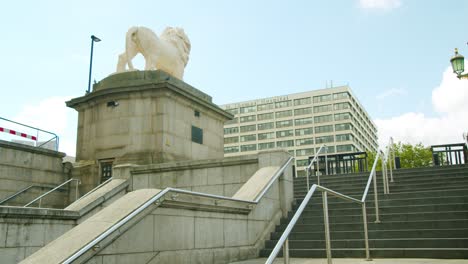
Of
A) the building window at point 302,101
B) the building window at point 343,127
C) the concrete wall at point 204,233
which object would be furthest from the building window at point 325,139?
the concrete wall at point 204,233

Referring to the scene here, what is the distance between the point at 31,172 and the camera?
1444 centimetres

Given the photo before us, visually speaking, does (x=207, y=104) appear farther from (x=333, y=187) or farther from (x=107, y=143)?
(x=333, y=187)

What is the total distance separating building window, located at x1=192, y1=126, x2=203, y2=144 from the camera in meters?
16.4

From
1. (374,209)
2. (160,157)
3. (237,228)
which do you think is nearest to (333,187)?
(374,209)

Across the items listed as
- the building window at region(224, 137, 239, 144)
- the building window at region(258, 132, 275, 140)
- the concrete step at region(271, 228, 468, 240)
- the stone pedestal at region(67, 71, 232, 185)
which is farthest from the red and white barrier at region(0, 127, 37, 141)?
the building window at region(224, 137, 239, 144)

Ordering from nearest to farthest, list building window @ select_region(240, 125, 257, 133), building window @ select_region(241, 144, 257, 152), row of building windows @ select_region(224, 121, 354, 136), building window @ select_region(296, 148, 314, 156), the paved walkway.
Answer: the paved walkway
row of building windows @ select_region(224, 121, 354, 136)
building window @ select_region(296, 148, 314, 156)
building window @ select_region(241, 144, 257, 152)
building window @ select_region(240, 125, 257, 133)

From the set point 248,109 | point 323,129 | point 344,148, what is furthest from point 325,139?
point 248,109

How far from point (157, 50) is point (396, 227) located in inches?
460

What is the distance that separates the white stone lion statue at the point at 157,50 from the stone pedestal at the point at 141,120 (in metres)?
1.07

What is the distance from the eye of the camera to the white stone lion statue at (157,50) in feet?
54.6

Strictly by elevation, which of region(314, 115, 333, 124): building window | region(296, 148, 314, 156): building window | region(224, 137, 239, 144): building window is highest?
region(314, 115, 333, 124): building window

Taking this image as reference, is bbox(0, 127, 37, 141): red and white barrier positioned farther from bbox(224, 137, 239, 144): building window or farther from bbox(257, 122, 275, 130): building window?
bbox(224, 137, 239, 144): building window

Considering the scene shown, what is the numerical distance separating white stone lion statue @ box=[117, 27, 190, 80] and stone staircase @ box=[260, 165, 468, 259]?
8.79 meters

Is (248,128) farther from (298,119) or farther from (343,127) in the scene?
(343,127)
